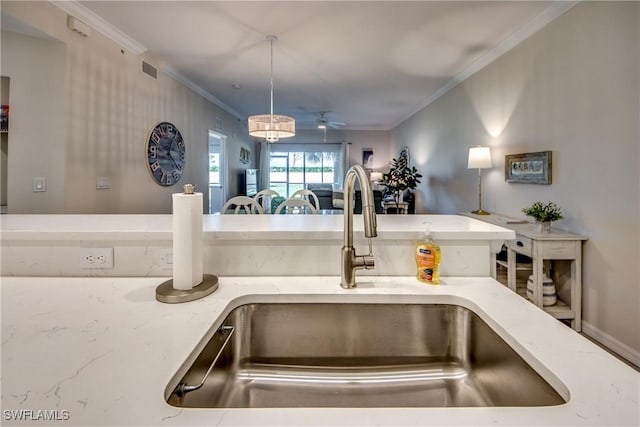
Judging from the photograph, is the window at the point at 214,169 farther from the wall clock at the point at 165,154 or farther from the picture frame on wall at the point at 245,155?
the wall clock at the point at 165,154

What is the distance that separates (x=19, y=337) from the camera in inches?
25.1

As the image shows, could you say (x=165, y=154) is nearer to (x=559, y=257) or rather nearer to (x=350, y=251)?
(x=350, y=251)

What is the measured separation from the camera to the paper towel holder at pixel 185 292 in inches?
32.1

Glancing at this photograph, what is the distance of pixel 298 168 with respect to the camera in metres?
9.07

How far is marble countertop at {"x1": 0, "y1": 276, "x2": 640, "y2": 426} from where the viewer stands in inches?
17.0

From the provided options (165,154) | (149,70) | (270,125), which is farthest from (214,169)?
(270,125)

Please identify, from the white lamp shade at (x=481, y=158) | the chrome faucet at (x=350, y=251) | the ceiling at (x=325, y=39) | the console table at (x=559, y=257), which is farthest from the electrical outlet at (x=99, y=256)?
the white lamp shade at (x=481, y=158)

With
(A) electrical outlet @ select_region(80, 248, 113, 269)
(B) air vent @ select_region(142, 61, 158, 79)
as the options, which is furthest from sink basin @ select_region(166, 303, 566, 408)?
(B) air vent @ select_region(142, 61, 158, 79)

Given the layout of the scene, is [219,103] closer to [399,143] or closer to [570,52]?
[399,143]

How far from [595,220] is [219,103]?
5562 mm

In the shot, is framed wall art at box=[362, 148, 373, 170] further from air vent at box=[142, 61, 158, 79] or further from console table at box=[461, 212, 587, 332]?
console table at box=[461, 212, 587, 332]

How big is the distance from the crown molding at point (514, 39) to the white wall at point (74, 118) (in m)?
3.85

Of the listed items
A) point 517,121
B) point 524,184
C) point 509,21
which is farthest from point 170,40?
point 524,184

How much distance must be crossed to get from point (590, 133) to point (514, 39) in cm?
137
